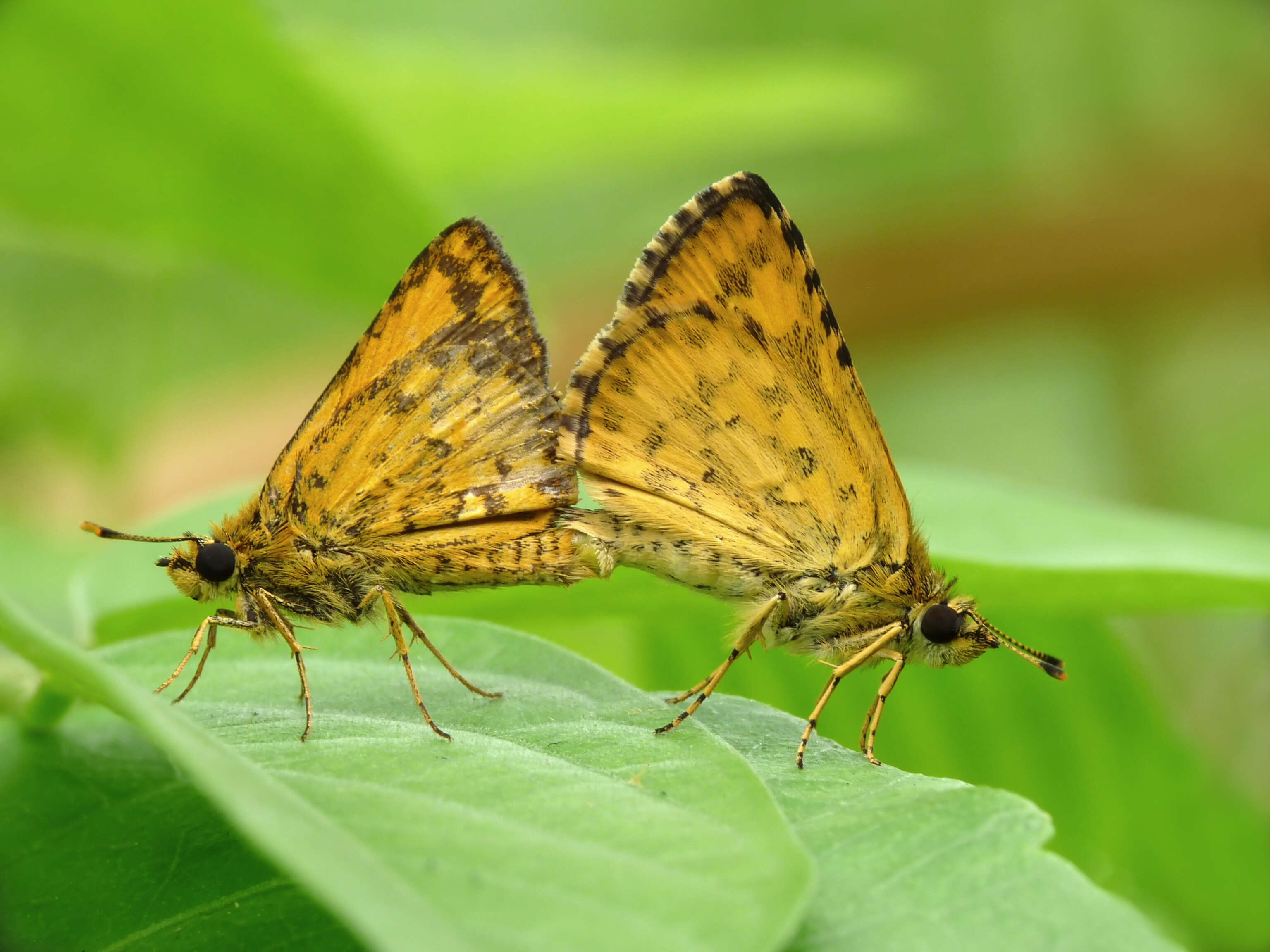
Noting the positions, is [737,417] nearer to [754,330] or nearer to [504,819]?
[754,330]

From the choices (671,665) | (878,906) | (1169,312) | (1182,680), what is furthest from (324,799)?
(1169,312)

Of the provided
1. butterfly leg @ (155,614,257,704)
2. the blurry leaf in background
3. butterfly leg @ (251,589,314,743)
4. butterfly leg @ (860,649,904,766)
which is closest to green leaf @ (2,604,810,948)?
butterfly leg @ (251,589,314,743)

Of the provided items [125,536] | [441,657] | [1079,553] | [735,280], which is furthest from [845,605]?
[125,536]

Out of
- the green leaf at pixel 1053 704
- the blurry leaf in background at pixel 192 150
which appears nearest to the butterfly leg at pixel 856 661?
the green leaf at pixel 1053 704

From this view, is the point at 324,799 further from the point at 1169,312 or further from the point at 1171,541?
the point at 1169,312

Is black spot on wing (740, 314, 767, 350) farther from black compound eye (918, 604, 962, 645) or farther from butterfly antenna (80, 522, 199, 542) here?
butterfly antenna (80, 522, 199, 542)

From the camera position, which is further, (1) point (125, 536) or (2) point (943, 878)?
(1) point (125, 536)
